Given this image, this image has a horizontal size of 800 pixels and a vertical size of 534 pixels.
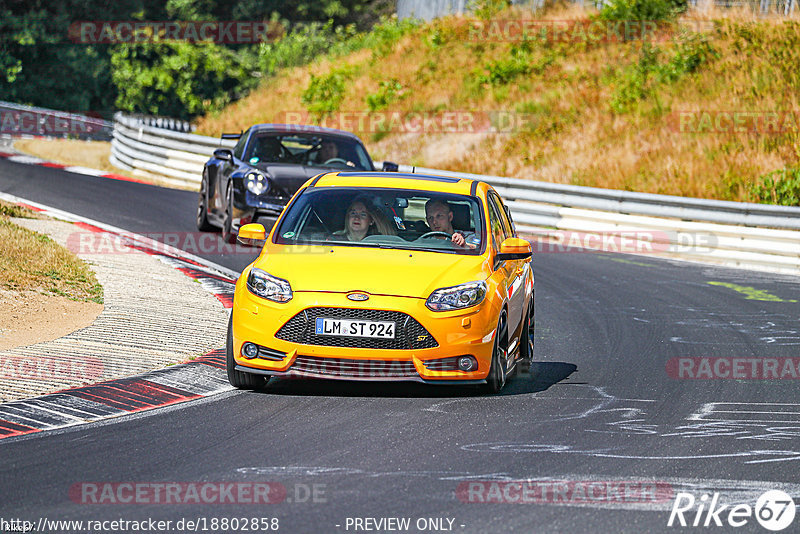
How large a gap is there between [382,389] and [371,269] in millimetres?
945

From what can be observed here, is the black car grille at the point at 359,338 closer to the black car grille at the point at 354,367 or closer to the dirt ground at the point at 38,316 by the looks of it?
the black car grille at the point at 354,367

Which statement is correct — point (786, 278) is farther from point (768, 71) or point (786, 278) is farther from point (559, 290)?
point (768, 71)

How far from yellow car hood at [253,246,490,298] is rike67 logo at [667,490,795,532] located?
110 inches

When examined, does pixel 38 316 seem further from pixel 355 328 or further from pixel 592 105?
pixel 592 105

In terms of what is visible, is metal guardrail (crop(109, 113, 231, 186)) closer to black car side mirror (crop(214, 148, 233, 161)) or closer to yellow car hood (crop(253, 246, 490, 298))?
black car side mirror (crop(214, 148, 233, 161))

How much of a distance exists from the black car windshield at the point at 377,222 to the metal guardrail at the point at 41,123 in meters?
26.9

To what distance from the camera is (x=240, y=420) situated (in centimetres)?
802

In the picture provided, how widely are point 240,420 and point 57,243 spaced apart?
8.06 meters

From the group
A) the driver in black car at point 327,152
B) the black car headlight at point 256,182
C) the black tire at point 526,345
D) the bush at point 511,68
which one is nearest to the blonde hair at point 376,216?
the black tire at point 526,345

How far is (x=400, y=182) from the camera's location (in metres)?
10.2

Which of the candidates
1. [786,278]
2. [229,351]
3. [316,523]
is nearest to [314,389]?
[229,351]

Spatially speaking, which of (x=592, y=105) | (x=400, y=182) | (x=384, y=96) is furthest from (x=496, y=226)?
(x=384, y=96)

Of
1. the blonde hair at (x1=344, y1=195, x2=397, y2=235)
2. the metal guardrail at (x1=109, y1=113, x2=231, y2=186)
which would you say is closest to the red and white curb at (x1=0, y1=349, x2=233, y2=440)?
the blonde hair at (x1=344, y1=195, x2=397, y2=235)

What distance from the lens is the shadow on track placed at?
9000 millimetres
